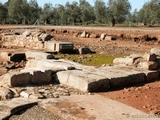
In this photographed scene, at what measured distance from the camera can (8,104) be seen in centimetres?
616

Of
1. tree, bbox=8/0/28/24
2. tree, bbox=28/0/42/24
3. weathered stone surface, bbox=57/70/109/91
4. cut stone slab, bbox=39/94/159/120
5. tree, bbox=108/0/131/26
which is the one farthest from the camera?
tree, bbox=28/0/42/24

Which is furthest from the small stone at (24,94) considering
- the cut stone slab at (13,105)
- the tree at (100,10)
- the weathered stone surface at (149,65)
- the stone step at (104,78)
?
the tree at (100,10)

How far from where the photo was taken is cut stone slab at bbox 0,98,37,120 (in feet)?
18.8

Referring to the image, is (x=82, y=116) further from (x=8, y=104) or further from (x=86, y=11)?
(x=86, y=11)

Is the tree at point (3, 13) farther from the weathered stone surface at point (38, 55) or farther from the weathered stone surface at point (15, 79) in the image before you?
the weathered stone surface at point (15, 79)

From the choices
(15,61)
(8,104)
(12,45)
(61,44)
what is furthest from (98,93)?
(12,45)

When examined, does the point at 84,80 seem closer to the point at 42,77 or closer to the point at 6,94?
the point at 42,77

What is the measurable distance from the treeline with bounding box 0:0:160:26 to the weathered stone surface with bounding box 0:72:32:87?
1680 inches

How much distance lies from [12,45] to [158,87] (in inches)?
584

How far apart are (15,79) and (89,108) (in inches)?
107

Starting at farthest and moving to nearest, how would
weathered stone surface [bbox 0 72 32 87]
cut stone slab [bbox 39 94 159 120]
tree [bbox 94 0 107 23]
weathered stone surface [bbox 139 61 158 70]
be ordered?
tree [bbox 94 0 107 23], weathered stone surface [bbox 139 61 158 70], weathered stone surface [bbox 0 72 32 87], cut stone slab [bbox 39 94 159 120]

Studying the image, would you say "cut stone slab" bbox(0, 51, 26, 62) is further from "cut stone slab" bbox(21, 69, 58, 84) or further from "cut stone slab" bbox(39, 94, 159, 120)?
"cut stone slab" bbox(39, 94, 159, 120)

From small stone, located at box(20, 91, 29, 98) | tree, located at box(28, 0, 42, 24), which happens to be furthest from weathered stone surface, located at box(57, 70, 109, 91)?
tree, located at box(28, 0, 42, 24)

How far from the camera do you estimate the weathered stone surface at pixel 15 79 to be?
7613mm
